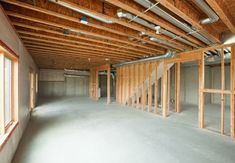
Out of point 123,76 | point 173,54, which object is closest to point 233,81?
Result: point 173,54

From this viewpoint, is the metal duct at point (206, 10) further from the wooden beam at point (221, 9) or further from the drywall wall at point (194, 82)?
the drywall wall at point (194, 82)

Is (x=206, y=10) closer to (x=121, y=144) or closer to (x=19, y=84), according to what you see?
(x=121, y=144)

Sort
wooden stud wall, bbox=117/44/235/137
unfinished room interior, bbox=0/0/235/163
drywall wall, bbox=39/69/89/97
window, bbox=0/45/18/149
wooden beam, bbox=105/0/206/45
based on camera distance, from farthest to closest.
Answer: drywall wall, bbox=39/69/89/97 < wooden stud wall, bbox=117/44/235/137 < window, bbox=0/45/18/149 < unfinished room interior, bbox=0/0/235/163 < wooden beam, bbox=105/0/206/45

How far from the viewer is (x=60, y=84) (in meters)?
12.1

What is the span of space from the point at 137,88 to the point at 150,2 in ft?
16.3

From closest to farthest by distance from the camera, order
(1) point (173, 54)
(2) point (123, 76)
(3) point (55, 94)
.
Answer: (1) point (173, 54) → (2) point (123, 76) → (3) point (55, 94)

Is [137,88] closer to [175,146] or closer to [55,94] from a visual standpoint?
[175,146]

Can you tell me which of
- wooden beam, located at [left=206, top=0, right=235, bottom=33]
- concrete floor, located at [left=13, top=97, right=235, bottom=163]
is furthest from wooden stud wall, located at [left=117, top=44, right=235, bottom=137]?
wooden beam, located at [left=206, top=0, right=235, bottom=33]

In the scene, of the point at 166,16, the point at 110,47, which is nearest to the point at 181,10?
the point at 166,16

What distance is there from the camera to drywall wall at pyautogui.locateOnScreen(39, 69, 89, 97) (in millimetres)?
11504

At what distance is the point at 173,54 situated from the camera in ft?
14.8

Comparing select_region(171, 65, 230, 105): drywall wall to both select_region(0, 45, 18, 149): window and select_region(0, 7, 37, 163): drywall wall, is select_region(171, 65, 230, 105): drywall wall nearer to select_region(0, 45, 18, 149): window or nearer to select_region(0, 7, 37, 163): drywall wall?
select_region(0, 7, 37, 163): drywall wall

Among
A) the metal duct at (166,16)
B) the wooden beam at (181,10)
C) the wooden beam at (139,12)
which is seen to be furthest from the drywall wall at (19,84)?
the wooden beam at (181,10)

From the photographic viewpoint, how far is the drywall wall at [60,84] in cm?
1150
